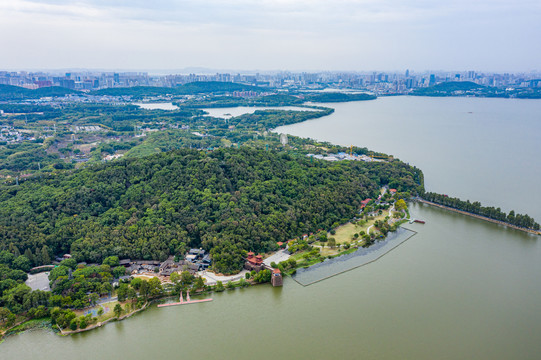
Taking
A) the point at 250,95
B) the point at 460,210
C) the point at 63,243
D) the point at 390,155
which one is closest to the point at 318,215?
the point at 460,210

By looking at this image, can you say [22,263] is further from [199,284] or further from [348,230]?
[348,230]

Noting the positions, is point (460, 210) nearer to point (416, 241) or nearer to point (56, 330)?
point (416, 241)

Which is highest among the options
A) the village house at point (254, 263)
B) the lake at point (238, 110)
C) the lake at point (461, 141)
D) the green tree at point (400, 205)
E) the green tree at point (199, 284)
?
the lake at point (238, 110)

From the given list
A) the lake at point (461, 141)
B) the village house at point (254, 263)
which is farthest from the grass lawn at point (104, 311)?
the lake at point (461, 141)

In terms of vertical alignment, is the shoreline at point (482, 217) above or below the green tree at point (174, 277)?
above

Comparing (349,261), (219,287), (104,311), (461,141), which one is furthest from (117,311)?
(461,141)

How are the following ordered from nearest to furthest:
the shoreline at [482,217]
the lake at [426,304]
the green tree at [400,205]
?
1. the lake at [426,304]
2. the shoreline at [482,217]
3. the green tree at [400,205]

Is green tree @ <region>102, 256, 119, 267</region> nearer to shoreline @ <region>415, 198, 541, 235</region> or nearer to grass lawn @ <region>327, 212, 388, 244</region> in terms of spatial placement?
grass lawn @ <region>327, 212, 388, 244</region>

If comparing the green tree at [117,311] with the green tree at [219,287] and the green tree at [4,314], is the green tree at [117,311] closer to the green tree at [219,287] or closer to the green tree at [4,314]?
the green tree at [4,314]

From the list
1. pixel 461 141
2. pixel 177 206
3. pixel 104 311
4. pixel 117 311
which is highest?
pixel 461 141

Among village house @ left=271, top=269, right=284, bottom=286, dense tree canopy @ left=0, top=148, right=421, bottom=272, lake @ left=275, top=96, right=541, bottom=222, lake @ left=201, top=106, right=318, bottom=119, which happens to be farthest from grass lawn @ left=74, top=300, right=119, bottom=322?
lake @ left=201, top=106, right=318, bottom=119
